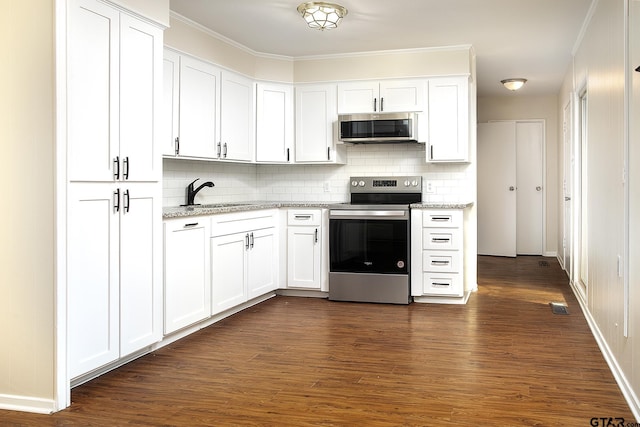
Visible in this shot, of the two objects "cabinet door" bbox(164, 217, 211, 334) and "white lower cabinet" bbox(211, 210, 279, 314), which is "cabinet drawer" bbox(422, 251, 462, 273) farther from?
"cabinet door" bbox(164, 217, 211, 334)

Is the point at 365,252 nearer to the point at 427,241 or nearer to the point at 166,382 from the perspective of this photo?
the point at 427,241

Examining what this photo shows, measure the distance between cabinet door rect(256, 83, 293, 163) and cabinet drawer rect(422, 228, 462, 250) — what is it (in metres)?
1.67

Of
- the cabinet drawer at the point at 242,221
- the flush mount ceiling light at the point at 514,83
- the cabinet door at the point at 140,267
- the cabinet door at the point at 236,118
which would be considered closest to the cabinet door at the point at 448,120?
the cabinet drawer at the point at 242,221

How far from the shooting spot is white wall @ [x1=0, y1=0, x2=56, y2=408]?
286 cm

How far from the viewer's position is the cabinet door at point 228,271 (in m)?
4.57

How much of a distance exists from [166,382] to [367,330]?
170cm

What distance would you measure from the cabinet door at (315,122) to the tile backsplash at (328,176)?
1.06ft

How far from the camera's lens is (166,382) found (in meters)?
3.25

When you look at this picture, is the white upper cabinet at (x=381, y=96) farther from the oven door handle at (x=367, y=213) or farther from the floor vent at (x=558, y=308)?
the floor vent at (x=558, y=308)

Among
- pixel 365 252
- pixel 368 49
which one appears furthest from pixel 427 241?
pixel 368 49

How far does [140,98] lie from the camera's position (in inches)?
139

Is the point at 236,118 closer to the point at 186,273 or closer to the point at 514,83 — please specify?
the point at 186,273

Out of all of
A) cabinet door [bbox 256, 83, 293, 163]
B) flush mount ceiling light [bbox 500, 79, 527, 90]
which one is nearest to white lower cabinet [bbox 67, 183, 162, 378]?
cabinet door [bbox 256, 83, 293, 163]

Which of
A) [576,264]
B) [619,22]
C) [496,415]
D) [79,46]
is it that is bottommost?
[496,415]
